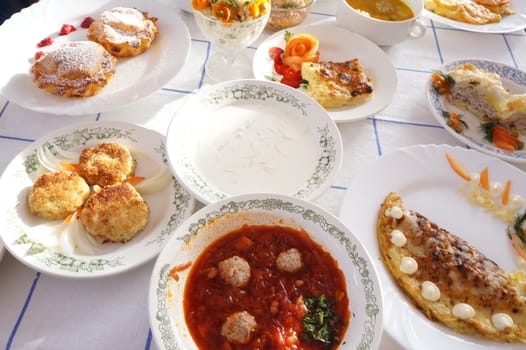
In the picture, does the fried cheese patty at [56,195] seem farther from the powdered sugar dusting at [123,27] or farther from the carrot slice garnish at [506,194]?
the carrot slice garnish at [506,194]

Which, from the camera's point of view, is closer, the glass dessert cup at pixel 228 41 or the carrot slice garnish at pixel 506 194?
the carrot slice garnish at pixel 506 194

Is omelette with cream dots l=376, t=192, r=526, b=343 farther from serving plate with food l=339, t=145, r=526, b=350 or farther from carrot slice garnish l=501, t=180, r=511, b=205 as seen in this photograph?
carrot slice garnish l=501, t=180, r=511, b=205

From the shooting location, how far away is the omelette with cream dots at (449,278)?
135 centimetres

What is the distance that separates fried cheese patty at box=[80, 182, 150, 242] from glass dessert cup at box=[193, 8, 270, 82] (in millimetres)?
947

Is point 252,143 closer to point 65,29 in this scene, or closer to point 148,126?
point 148,126

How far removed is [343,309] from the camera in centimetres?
116

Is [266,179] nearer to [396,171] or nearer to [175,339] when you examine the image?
[396,171]

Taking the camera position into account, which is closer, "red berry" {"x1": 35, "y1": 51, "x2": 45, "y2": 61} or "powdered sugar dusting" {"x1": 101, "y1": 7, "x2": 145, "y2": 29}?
"red berry" {"x1": 35, "y1": 51, "x2": 45, "y2": 61}

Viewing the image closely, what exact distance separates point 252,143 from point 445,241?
87 centimetres

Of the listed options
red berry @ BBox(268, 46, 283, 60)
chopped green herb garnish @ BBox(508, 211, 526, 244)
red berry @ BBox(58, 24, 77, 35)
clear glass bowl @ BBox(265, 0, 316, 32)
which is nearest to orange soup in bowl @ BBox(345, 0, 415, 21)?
clear glass bowl @ BBox(265, 0, 316, 32)

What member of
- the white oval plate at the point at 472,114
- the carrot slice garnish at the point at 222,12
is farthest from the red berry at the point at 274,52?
the white oval plate at the point at 472,114

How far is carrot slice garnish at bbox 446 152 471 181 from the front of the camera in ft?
5.76

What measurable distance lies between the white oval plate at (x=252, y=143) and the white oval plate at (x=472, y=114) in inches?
27.7

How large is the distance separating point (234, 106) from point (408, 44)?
1436 mm
